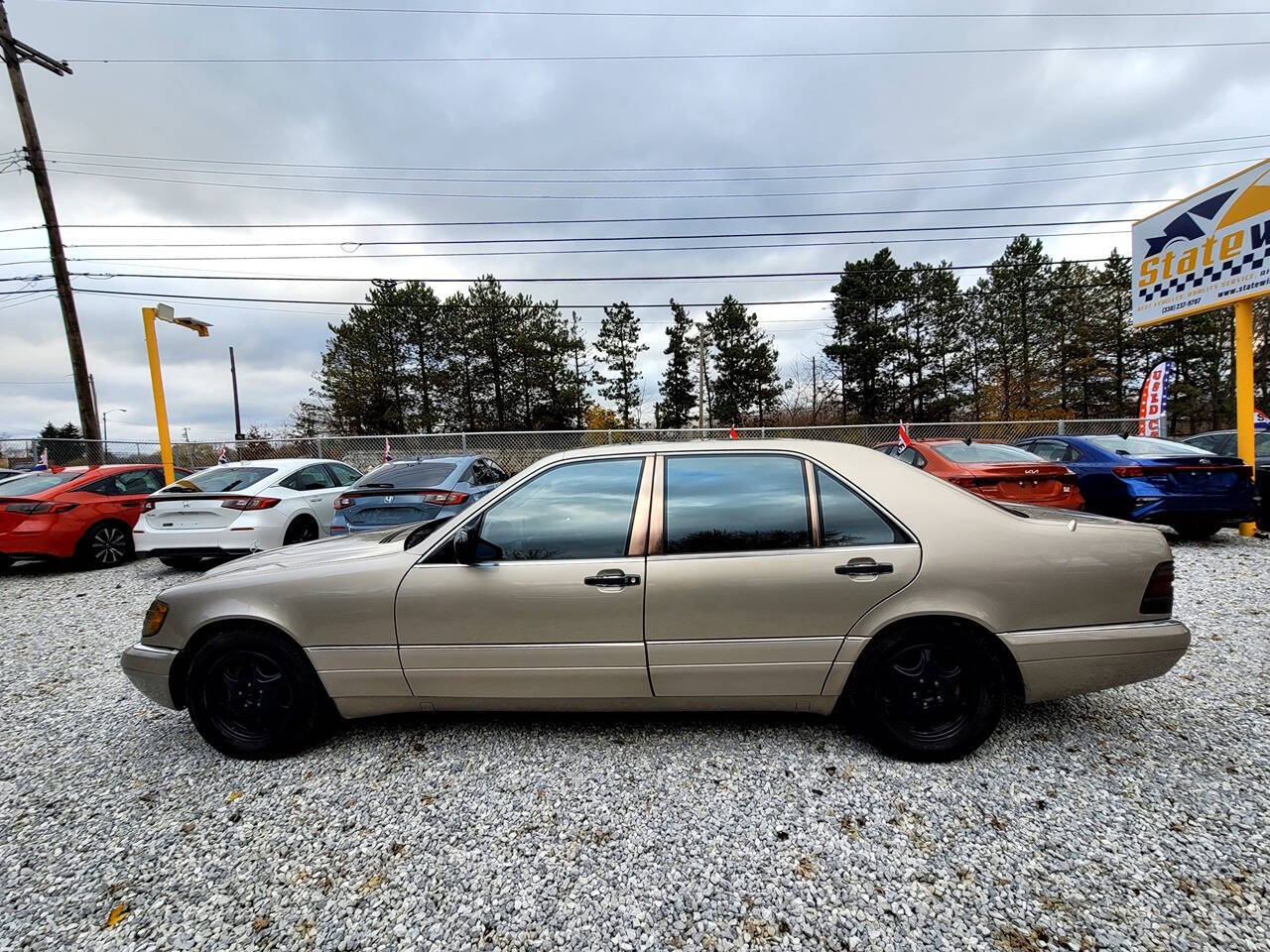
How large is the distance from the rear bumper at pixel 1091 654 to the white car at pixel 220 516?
6911 mm

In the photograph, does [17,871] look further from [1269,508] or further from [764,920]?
[1269,508]

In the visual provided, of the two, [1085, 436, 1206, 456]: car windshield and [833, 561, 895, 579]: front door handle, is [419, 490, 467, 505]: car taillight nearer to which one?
[833, 561, 895, 579]: front door handle

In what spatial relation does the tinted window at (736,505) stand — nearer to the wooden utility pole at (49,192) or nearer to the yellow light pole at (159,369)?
the yellow light pole at (159,369)

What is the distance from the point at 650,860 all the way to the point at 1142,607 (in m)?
2.31

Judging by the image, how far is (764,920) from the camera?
63.3 inches

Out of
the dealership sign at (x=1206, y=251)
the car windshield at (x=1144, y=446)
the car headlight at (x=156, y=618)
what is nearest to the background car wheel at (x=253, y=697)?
the car headlight at (x=156, y=618)

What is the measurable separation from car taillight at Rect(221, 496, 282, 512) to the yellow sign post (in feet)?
38.7

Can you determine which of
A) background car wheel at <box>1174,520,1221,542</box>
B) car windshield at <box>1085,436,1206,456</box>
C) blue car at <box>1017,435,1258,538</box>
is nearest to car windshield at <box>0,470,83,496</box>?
blue car at <box>1017,435,1258,538</box>

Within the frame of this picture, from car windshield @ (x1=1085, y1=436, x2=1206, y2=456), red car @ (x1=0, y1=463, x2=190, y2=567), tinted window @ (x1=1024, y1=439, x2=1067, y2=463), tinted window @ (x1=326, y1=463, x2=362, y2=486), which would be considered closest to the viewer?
car windshield @ (x1=1085, y1=436, x2=1206, y2=456)

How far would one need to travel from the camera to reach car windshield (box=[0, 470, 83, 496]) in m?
6.49

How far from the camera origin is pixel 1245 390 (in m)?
6.86

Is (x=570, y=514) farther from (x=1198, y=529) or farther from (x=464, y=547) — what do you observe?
(x=1198, y=529)

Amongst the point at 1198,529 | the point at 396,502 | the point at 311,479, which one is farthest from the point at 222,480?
the point at 1198,529

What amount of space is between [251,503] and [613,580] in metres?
5.62
